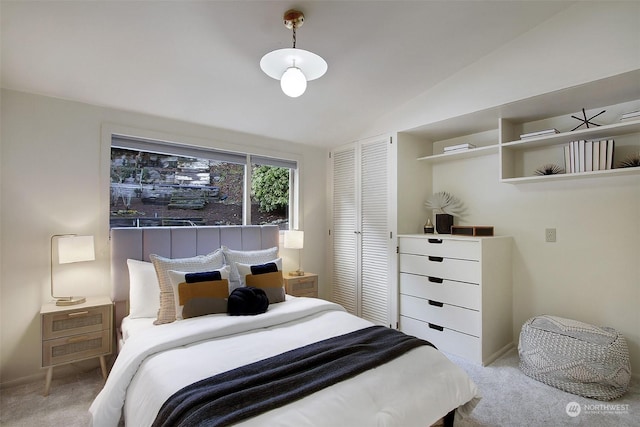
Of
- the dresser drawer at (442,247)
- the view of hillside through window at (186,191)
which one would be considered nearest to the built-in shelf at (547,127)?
the dresser drawer at (442,247)

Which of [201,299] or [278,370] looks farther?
[201,299]

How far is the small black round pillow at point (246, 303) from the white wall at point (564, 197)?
2.27 meters

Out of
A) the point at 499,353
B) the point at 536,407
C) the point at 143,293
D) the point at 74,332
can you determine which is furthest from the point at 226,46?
the point at 499,353

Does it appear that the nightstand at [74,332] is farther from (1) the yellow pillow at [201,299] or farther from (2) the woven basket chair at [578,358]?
(2) the woven basket chair at [578,358]

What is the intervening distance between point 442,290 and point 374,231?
979 millimetres

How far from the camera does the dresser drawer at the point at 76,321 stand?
2127 mm

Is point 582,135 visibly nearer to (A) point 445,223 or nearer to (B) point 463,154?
(B) point 463,154

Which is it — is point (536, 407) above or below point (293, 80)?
below

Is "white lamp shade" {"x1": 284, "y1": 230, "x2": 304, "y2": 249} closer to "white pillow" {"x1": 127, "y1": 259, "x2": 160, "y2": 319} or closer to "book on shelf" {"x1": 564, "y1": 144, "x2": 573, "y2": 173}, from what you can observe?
"white pillow" {"x1": 127, "y1": 259, "x2": 160, "y2": 319}

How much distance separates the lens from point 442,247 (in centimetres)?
294

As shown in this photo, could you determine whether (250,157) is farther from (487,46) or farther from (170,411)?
(170,411)

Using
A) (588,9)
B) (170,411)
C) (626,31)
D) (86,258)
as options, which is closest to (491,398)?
(170,411)

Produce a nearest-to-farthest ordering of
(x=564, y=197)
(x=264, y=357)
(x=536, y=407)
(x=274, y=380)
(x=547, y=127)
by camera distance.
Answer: (x=274, y=380) → (x=264, y=357) → (x=536, y=407) → (x=564, y=197) → (x=547, y=127)

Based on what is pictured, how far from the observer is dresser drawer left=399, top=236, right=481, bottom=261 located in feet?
8.91
